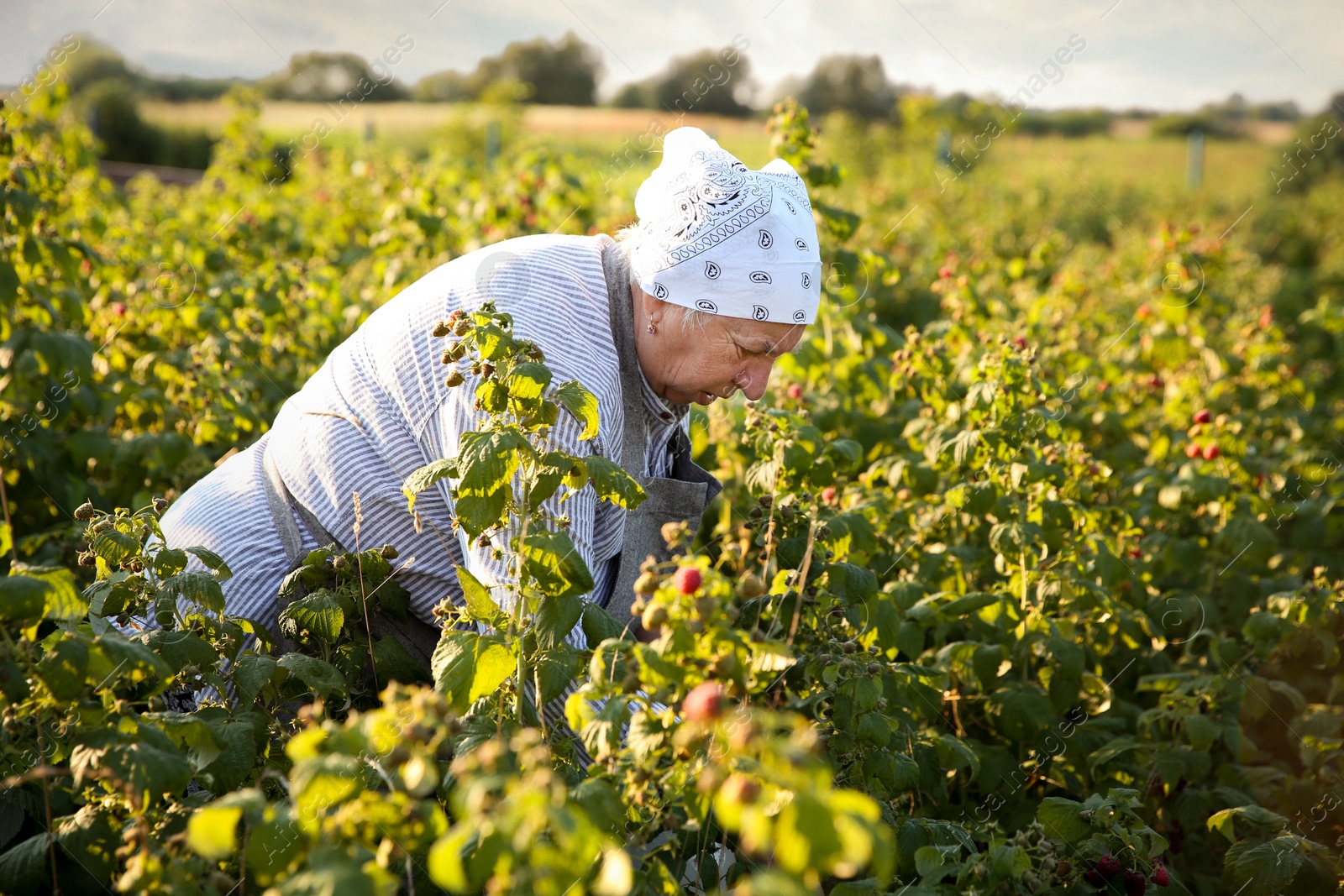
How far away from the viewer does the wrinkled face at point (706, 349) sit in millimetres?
2029

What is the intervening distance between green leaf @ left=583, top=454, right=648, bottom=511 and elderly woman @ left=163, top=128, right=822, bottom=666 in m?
0.39

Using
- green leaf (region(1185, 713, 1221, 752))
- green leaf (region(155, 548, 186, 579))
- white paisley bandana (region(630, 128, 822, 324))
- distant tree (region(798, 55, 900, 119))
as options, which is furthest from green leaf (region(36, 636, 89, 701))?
distant tree (region(798, 55, 900, 119))

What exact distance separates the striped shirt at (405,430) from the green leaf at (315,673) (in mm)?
277

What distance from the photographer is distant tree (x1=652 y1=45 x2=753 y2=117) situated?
4.39m

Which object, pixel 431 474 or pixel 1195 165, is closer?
pixel 431 474

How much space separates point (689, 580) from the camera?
1088mm

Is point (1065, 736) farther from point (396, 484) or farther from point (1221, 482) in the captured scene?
point (396, 484)

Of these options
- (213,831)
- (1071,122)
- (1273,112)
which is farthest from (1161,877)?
(1273,112)

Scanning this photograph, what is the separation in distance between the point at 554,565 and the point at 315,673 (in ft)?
1.62

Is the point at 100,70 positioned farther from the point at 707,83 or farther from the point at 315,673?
the point at 315,673

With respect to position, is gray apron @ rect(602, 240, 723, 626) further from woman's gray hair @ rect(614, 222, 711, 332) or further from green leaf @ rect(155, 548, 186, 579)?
green leaf @ rect(155, 548, 186, 579)

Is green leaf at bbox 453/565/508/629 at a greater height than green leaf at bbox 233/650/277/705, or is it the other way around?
green leaf at bbox 453/565/508/629

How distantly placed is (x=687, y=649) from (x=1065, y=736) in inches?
65.1

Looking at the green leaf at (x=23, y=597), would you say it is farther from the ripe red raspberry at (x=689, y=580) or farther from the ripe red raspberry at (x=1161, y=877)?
the ripe red raspberry at (x=1161, y=877)
